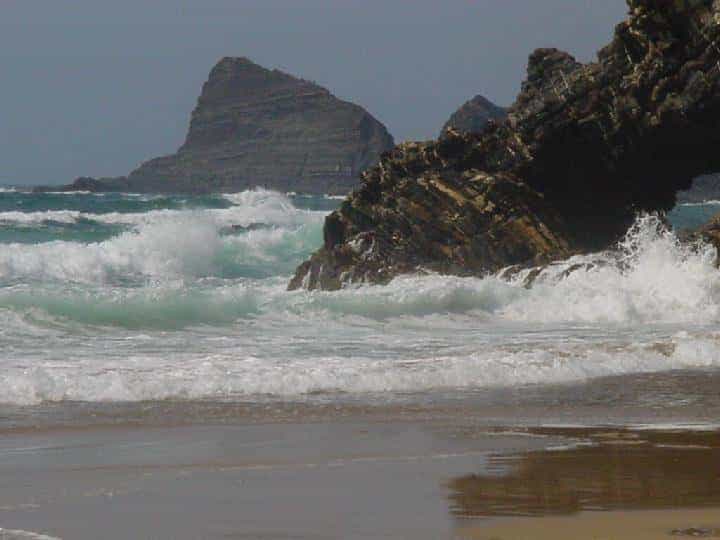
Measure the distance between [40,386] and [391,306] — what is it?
9644mm

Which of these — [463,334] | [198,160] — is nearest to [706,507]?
[463,334]

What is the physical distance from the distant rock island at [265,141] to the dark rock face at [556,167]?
84754 mm

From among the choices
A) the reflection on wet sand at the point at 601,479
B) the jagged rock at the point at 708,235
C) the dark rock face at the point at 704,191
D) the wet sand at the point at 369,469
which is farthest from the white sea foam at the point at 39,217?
the dark rock face at the point at 704,191

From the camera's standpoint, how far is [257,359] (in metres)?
14.5

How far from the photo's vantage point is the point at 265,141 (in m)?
128

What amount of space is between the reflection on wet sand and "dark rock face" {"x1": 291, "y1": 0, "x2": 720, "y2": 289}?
13.1 metres

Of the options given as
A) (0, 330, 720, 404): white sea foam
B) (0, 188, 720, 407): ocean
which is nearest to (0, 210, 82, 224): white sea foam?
(0, 188, 720, 407): ocean

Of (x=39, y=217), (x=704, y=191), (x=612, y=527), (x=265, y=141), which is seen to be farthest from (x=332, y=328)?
(x=265, y=141)

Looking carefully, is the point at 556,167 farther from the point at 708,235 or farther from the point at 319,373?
the point at 319,373

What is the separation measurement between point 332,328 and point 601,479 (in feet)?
39.2

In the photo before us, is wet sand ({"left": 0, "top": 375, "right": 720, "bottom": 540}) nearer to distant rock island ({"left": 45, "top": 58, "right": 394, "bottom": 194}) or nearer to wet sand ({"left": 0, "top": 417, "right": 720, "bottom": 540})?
wet sand ({"left": 0, "top": 417, "right": 720, "bottom": 540})

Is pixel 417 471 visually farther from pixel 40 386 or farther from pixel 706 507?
pixel 40 386

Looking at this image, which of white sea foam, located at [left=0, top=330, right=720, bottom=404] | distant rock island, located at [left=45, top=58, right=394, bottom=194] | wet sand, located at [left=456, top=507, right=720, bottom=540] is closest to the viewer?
wet sand, located at [left=456, top=507, right=720, bottom=540]

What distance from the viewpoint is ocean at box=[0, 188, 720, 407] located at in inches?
506
